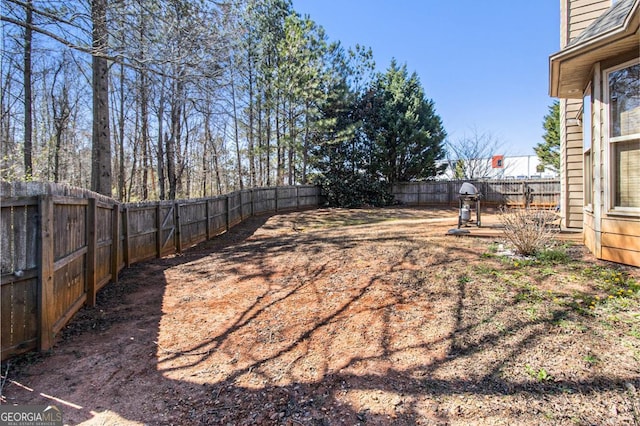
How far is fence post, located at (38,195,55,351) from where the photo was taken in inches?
107

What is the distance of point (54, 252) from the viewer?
9.83ft

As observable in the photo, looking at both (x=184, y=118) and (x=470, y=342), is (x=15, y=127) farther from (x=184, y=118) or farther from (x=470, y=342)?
(x=470, y=342)

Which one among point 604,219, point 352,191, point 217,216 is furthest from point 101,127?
point 352,191

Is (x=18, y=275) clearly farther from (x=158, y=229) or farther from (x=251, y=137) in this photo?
(x=251, y=137)

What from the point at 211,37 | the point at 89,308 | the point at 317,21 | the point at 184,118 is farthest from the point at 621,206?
the point at 184,118

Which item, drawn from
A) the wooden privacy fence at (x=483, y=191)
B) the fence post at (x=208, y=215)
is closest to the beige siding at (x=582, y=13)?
the fence post at (x=208, y=215)

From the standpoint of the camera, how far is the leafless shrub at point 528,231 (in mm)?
4566

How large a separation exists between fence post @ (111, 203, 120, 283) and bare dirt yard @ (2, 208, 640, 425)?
1.64ft

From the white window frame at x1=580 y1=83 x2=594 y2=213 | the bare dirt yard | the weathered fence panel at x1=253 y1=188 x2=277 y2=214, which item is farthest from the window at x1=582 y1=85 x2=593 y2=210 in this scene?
the weathered fence panel at x1=253 y1=188 x2=277 y2=214


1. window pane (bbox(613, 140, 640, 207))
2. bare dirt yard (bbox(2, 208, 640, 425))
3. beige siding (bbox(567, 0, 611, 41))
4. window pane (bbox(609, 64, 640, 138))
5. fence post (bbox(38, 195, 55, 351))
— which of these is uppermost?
beige siding (bbox(567, 0, 611, 41))

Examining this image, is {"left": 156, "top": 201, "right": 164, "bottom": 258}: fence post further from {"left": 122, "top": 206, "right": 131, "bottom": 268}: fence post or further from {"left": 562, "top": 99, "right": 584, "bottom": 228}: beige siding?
{"left": 562, "top": 99, "right": 584, "bottom": 228}: beige siding

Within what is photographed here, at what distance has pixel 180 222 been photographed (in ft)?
25.6

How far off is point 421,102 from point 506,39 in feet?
16.4

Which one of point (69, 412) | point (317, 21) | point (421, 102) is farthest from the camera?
point (421, 102)
